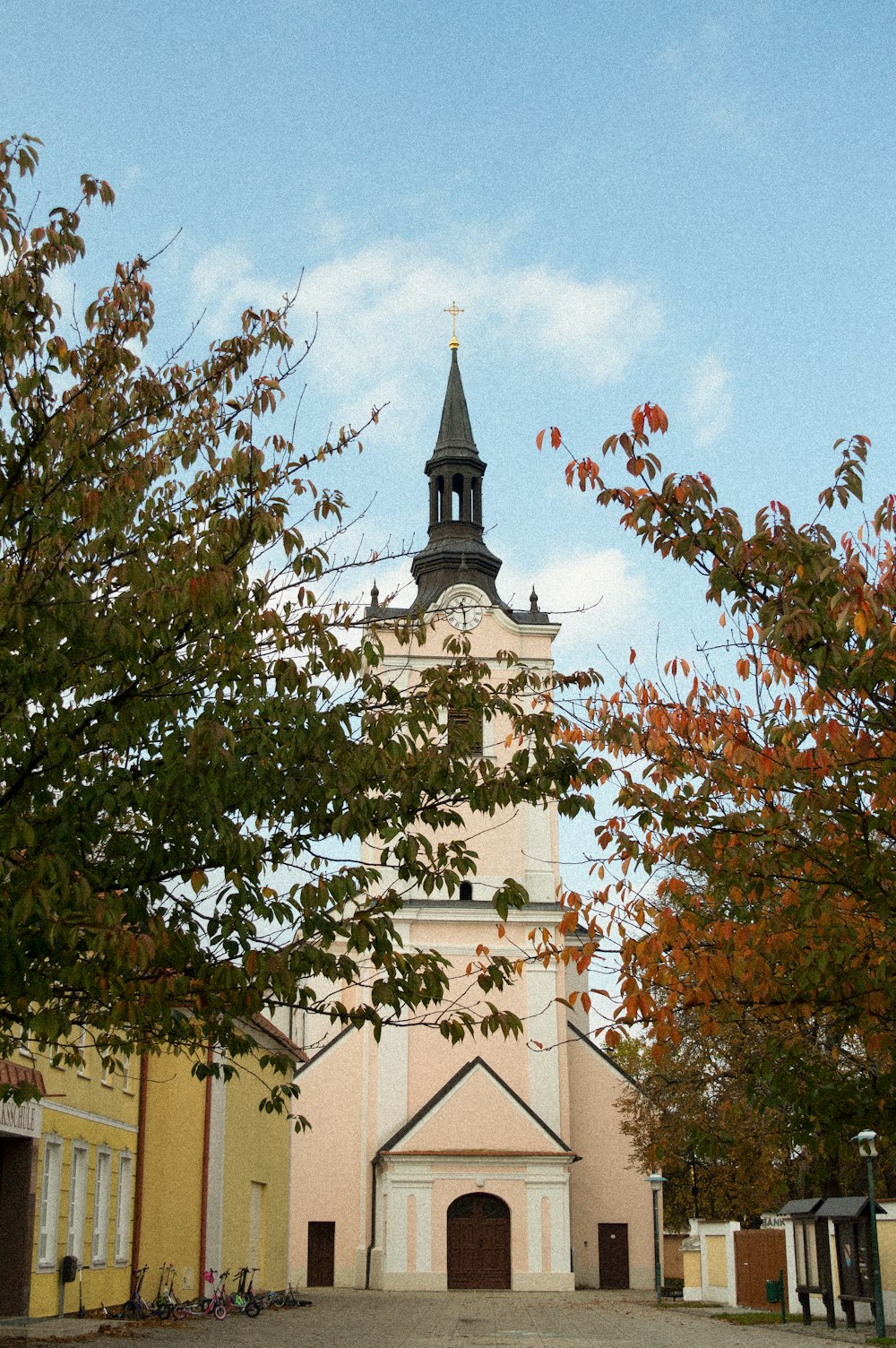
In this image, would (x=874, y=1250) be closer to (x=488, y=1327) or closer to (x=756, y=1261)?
(x=488, y=1327)

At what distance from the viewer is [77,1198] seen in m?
22.8

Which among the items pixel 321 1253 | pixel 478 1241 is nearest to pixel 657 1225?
pixel 478 1241

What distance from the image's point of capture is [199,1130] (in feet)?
93.0

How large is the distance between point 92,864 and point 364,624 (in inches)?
119

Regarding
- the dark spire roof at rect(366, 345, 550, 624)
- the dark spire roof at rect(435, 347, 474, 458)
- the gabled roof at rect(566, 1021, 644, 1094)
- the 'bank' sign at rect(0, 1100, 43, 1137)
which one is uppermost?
the dark spire roof at rect(435, 347, 474, 458)

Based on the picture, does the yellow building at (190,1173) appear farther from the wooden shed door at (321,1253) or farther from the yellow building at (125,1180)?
the wooden shed door at (321,1253)

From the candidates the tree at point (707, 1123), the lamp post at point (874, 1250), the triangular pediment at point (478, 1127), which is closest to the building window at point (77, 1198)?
the tree at point (707, 1123)

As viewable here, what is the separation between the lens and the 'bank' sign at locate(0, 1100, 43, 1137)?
1905 centimetres

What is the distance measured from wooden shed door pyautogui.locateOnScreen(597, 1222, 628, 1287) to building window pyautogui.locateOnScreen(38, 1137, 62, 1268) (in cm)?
→ 2278

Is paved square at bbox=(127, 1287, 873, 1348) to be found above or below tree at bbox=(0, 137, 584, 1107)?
below

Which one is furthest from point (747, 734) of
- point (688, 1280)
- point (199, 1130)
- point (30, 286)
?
point (688, 1280)

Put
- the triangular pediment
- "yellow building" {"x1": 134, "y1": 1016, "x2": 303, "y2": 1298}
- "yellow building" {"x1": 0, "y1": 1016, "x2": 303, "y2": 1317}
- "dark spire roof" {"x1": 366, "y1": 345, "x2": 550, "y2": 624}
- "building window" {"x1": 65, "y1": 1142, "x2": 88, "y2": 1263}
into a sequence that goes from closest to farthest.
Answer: "yellow building" {"x1": 0, "y1": 1016, "x2": 303, "y2": 1317} → "building window" {"x1": 65, "y1": 1142, "x2": 88, "y2": 1263} → "yellow building" {"x1": 134, "y1": 1016, "x2": 303, "y2": 1298} → the triangular pediment → "dark spire roof" {"x1": 366, "y1": 345, "x2": 550, "y2": 624}

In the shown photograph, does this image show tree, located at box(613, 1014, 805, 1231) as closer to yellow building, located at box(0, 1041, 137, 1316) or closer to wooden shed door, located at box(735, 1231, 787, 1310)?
wooden shed door, located at box(735, 1231, 787, 1310)

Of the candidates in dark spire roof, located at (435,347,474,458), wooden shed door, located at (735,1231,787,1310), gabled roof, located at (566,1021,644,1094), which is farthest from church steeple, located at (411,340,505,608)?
wooden shed door, located at (735,1231,787,1310)
